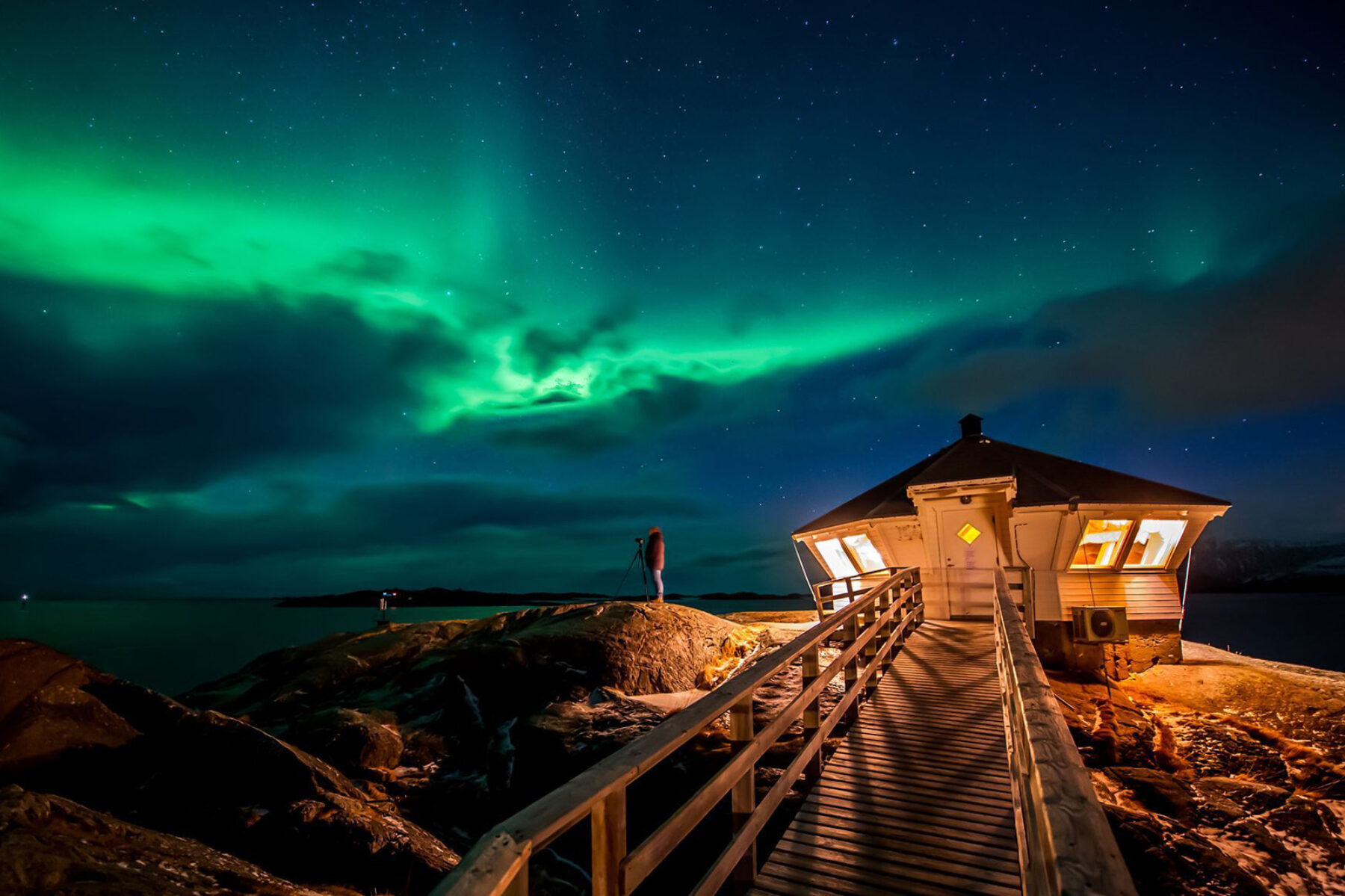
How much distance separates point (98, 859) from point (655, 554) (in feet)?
39.5

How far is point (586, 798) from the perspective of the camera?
7.47 ft

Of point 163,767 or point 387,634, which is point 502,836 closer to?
point 163,767

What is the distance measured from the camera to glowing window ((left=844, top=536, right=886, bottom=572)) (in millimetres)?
20547

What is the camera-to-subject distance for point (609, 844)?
2564 millimetres

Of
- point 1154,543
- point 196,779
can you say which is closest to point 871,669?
point 196,779

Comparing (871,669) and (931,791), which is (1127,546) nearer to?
(871,669)

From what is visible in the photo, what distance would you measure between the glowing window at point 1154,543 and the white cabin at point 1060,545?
0.02 meters

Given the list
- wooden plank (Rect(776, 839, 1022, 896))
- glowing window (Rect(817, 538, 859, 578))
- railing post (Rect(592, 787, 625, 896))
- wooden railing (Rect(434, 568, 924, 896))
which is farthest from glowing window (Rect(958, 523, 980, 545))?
railing post (Rect(592, 787, 625, 896))

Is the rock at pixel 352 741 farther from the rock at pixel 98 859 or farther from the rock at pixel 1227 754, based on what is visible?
the rock at pixel 1227 754

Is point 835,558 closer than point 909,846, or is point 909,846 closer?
point 909,846

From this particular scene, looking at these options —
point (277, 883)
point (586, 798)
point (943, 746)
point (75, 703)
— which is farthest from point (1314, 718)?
point (75, 703)

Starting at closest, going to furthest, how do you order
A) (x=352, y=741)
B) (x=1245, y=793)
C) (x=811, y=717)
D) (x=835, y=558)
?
(x=811, y=717) → (x=1245, y=793) → (x=352, y=741) → (x=835, y=558)

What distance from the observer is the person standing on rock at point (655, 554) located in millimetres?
15578

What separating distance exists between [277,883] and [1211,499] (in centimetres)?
2166
